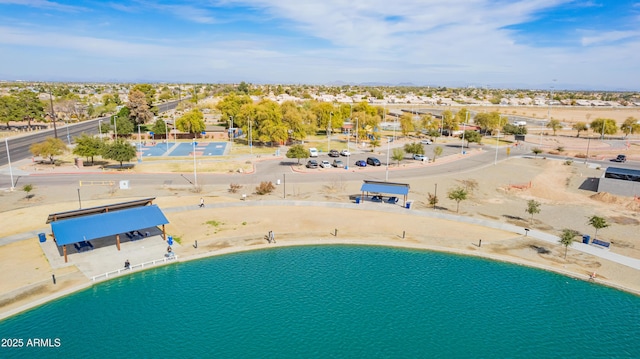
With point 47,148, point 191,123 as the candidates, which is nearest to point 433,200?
point 47,148

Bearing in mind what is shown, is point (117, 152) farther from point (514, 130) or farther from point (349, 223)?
point (514, 130)

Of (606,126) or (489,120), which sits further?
(489,120)

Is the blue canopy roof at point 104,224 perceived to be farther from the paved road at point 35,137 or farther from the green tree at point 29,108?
the green tree at point 29,108

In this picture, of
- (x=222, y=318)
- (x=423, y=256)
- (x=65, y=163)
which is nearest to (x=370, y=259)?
(x=423, y=256)

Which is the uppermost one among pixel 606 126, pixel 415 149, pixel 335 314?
pixel 606 126

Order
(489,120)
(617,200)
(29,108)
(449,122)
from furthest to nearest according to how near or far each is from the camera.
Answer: (449,122) → (489,120) → (29,108) → (617,200)

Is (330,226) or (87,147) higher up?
(87,147)

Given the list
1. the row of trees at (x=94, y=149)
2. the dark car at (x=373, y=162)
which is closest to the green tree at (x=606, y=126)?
the dark car at (x=373, y=162)

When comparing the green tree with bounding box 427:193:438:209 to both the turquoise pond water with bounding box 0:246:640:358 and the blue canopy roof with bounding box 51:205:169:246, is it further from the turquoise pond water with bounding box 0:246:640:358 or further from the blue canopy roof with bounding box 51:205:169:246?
the blue canopy roof with bounding box 51:205:169:246
